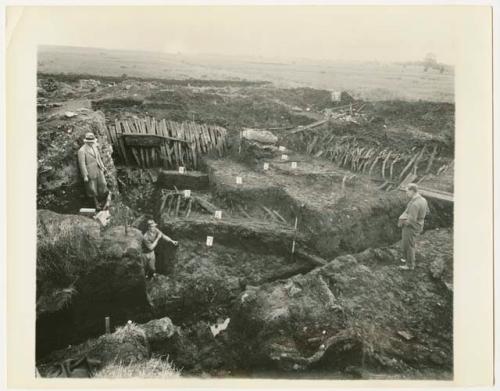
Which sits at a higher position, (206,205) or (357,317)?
(206,205)

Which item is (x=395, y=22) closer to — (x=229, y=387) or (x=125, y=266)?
(x=125, y=266)

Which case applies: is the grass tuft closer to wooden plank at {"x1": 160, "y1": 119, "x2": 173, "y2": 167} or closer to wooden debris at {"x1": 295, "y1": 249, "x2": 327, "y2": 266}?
wooden debris at {"x1": 295, "y1": 249, "x2": 327, "y2": 266}

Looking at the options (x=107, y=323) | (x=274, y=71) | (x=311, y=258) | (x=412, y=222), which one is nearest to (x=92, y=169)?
(x=107, y=323)

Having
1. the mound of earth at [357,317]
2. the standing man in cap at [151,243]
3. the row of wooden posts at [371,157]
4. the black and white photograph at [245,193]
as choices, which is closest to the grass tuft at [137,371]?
the black and white photograph at [245,193]

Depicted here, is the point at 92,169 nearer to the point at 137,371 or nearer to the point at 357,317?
the point at 137,371

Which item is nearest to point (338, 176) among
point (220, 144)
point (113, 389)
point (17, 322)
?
point (220, 144)

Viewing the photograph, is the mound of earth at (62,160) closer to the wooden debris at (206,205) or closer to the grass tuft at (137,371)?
the wooden debris at (206,205)

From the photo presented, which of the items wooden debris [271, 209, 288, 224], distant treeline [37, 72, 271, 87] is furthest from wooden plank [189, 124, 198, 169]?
wooden debris [271, 209, 288, 224]
